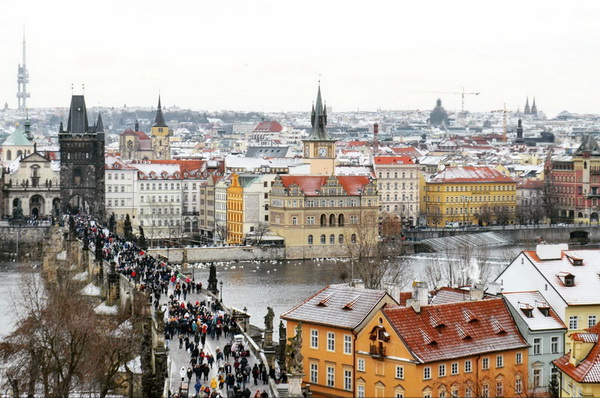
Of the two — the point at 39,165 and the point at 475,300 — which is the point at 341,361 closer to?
the point at 475,300

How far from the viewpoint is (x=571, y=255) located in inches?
1764

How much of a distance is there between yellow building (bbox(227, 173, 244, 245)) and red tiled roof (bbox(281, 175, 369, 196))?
15.1 feet

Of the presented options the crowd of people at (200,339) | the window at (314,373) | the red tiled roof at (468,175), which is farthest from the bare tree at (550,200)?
the window at (314,373)

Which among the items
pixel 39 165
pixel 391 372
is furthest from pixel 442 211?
pixel 391 372

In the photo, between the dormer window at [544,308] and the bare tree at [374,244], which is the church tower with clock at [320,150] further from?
the dormer window at [544,308]

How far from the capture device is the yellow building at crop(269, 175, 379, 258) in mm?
98250

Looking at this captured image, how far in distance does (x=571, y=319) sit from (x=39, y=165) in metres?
78.3

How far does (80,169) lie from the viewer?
372 ft

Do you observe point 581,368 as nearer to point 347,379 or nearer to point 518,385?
point 518,385

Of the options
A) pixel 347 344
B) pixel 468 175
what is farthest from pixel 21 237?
pixel 347 344

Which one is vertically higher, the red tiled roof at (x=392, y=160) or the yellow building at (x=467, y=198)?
the red tiled roof at (x=392, y=160)

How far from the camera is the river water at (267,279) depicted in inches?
2534

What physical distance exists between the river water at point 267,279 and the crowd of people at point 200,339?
3.93 meters

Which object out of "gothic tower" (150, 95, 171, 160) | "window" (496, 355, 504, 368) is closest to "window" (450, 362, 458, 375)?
"window" (496, 355, 504, 368)
